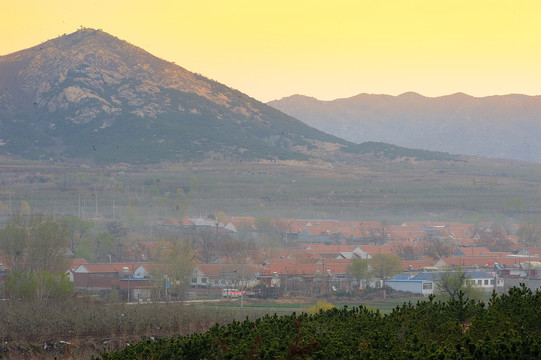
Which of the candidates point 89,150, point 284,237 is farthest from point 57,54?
point 284,237

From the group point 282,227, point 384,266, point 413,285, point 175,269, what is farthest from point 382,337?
point 282,227

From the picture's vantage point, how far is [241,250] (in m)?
60.7

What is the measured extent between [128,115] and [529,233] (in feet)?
304

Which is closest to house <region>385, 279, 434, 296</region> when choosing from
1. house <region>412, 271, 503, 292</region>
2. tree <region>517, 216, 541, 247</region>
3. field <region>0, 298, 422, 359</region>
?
house <region>412, 271, 503, 292</region>

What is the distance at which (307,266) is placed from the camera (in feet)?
174

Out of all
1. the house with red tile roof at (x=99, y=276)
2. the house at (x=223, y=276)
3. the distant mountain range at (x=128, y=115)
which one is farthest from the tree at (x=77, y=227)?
the distant mountain range at (x=128, y=115)

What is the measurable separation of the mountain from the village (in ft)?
203

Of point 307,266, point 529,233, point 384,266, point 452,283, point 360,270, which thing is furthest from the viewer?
point 529,233

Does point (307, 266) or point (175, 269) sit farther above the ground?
point (175, 269)

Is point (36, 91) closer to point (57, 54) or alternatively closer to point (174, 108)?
point (57, 54)

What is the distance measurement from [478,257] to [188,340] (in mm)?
48105

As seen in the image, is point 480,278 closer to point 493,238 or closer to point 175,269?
point 175,269

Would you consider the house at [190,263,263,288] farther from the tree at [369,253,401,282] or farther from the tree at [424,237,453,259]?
the tree at [424,237,453,259]

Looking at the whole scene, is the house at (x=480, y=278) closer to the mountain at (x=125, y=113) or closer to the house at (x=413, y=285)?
the house at (x=413, y=285)
